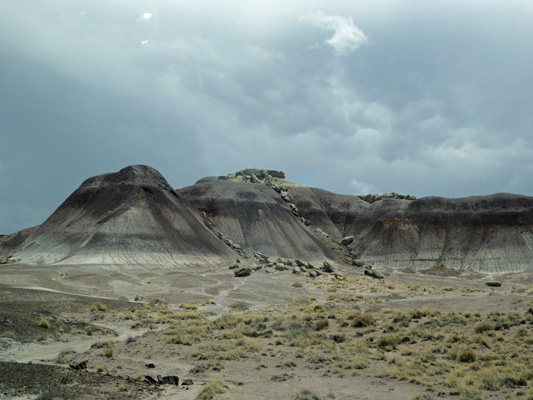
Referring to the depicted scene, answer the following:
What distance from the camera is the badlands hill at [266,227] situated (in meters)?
70.6

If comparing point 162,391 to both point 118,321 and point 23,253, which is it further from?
point 23,253

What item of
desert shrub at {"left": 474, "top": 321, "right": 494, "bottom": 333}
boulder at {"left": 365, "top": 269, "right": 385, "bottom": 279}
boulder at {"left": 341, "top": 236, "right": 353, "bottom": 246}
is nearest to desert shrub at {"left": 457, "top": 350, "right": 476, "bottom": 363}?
desert shrub at {"left": 474, "top": 321, "right": 494, "bottom": 333}

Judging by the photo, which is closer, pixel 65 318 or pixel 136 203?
pixel 65 318

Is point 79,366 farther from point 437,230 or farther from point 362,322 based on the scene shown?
point 437,230

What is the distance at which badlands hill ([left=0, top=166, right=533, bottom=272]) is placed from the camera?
70.6 meters

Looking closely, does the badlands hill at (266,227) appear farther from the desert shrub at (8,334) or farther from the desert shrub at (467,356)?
the desert shrub at (467,356)

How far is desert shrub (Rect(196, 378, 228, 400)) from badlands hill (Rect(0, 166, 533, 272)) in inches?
2026

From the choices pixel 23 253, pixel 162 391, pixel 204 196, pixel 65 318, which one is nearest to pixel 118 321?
pixel 65 318

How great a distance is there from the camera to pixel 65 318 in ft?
90.9

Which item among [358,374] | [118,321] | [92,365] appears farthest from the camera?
[118,321]

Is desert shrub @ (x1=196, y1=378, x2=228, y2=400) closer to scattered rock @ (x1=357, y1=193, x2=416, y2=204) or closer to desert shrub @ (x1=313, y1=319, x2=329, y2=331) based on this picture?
desert shrub @ (x1=313, y1=319, x2=329, y2=331)

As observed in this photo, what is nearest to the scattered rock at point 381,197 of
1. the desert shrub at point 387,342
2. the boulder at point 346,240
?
the boulder at point 346,240

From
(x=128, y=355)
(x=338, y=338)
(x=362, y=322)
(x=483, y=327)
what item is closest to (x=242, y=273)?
(x=362, y=322)

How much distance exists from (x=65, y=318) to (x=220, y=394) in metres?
17.6
